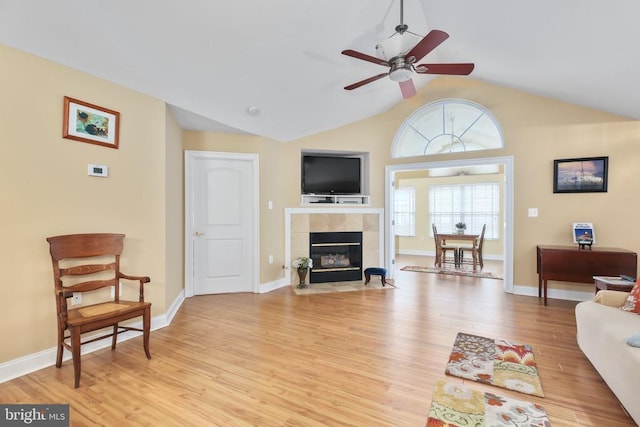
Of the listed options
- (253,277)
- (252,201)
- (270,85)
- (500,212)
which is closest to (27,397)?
(253,277)

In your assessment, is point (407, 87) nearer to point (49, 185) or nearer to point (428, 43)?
point (428, 43)

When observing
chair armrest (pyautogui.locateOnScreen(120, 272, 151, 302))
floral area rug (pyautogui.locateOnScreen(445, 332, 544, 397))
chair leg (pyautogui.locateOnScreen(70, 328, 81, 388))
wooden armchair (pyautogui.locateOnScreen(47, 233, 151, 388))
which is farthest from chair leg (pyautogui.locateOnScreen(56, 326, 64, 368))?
floral area rug (pyautogui.locateOnScreen(445, 332, 544, 397))

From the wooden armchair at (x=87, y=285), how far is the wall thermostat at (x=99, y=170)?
1.78ft

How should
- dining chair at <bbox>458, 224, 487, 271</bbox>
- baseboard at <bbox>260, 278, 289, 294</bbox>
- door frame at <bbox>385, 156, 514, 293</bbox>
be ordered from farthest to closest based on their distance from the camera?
dining chair at <bbox>458, 224, 487, 271</bbox>
baseboard at <bbox>260, 278, 289, 294</bbox>
door frame at <bbox>385, 156, 514, 293</bbox>

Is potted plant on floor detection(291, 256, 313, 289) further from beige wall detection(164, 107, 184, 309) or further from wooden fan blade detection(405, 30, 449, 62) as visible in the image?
wooden fan blade detection(405, 30, 449, 62)

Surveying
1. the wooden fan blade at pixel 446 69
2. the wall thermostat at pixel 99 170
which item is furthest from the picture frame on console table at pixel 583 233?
the wall thermostat at pixel 99 170

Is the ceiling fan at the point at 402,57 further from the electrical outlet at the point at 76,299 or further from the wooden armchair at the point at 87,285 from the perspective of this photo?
the electrical outlet at the point at 76,299

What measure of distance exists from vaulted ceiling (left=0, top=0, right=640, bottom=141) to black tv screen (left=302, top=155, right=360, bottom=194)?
1202 mm

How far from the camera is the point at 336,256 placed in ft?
16.9

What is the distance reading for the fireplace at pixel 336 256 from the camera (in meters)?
4.94

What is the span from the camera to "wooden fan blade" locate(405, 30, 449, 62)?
2.01 metres

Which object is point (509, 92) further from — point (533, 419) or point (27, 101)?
point (27, 101)

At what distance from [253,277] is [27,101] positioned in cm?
313

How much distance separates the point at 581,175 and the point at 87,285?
5.70 meters
